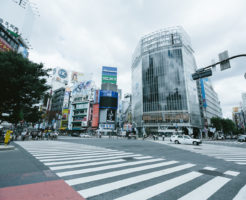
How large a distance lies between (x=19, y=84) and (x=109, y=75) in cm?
5559

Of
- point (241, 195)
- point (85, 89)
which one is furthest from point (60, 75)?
point (241, 195)

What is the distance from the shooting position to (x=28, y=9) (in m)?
39.8

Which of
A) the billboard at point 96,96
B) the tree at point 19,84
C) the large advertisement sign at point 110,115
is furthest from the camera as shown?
the billboard at point 96,96

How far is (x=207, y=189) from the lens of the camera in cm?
376

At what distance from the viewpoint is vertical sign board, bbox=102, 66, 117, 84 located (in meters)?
70.2

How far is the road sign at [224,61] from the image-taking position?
670 cm

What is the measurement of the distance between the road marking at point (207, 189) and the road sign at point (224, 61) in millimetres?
5243

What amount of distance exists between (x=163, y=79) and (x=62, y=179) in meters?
58.7

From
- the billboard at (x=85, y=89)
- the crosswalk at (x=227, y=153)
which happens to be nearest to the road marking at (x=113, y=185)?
the crosswalk at (x=227, y=153)

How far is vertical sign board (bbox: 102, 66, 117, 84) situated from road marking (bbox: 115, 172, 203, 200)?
66967mm

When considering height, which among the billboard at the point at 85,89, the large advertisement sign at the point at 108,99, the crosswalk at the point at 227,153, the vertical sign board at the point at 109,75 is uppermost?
the vertical sign board at the point at 109,75

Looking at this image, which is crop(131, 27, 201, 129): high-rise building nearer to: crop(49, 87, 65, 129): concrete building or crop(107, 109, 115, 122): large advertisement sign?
crop(107, 109, 115, 122): large advertisement sign

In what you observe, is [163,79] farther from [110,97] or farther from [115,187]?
[115,187]

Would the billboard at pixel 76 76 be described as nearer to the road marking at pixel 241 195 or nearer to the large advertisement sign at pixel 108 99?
the large advertisement sign at pixel 108 99
